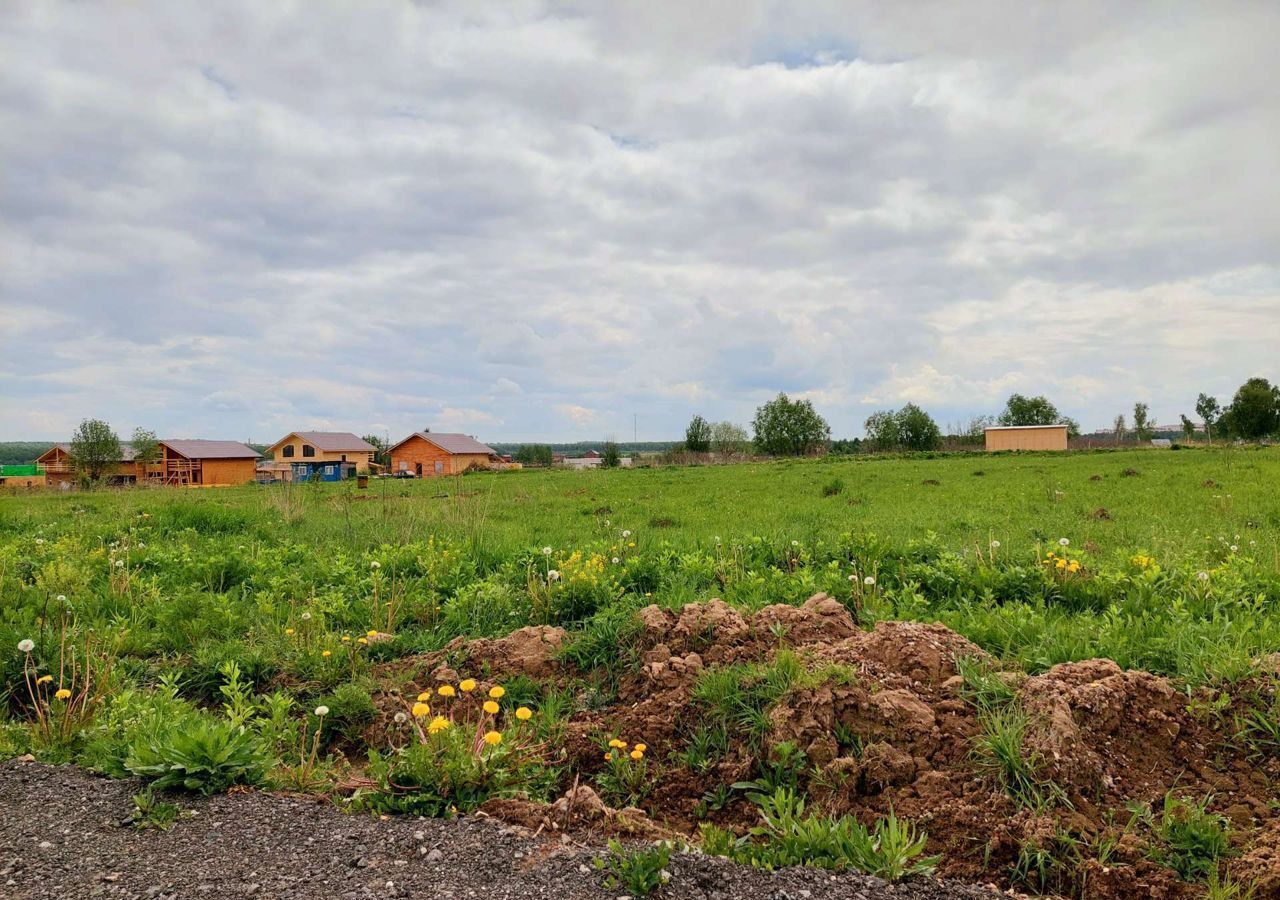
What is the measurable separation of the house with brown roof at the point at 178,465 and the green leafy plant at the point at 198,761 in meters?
62.4

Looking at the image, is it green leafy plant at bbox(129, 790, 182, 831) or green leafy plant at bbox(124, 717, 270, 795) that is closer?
green leafy plant at bbox(129, 790, 182, 831)

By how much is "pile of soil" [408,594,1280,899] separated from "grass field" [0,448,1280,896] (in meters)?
0.23

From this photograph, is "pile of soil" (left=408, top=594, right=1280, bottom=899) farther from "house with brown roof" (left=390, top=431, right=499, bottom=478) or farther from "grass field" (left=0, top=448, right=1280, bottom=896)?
"house with brown roof" (left=390, top=431, right=499, bottom=478)

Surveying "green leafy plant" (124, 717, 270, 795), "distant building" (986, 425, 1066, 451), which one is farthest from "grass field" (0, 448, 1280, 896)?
"distant building" (986, 425, 1066, 451)

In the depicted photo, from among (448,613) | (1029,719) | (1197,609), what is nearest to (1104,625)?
(1197,609)

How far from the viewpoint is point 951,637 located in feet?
15.1

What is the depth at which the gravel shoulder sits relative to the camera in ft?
8.80

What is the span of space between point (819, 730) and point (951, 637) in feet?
4.62

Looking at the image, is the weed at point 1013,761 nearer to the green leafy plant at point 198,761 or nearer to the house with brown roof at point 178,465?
the green leafy plant at point 198,761

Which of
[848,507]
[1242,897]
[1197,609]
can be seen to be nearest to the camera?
[1242,897]

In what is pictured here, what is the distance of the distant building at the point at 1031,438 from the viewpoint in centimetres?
6569

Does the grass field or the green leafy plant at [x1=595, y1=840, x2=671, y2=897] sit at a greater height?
the grass field

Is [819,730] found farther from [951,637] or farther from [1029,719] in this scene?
[951,637]

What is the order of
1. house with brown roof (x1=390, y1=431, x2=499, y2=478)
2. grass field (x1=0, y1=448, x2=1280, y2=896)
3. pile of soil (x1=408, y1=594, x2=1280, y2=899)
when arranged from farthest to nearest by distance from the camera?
house with brown roof (x1=390, y1=431, x2=499, y2=478) → grass field (x1=0, y1=448, x2=1280, y2=896) → pile of soil (x1=408, y1=594, x2=1280, y2=899)
